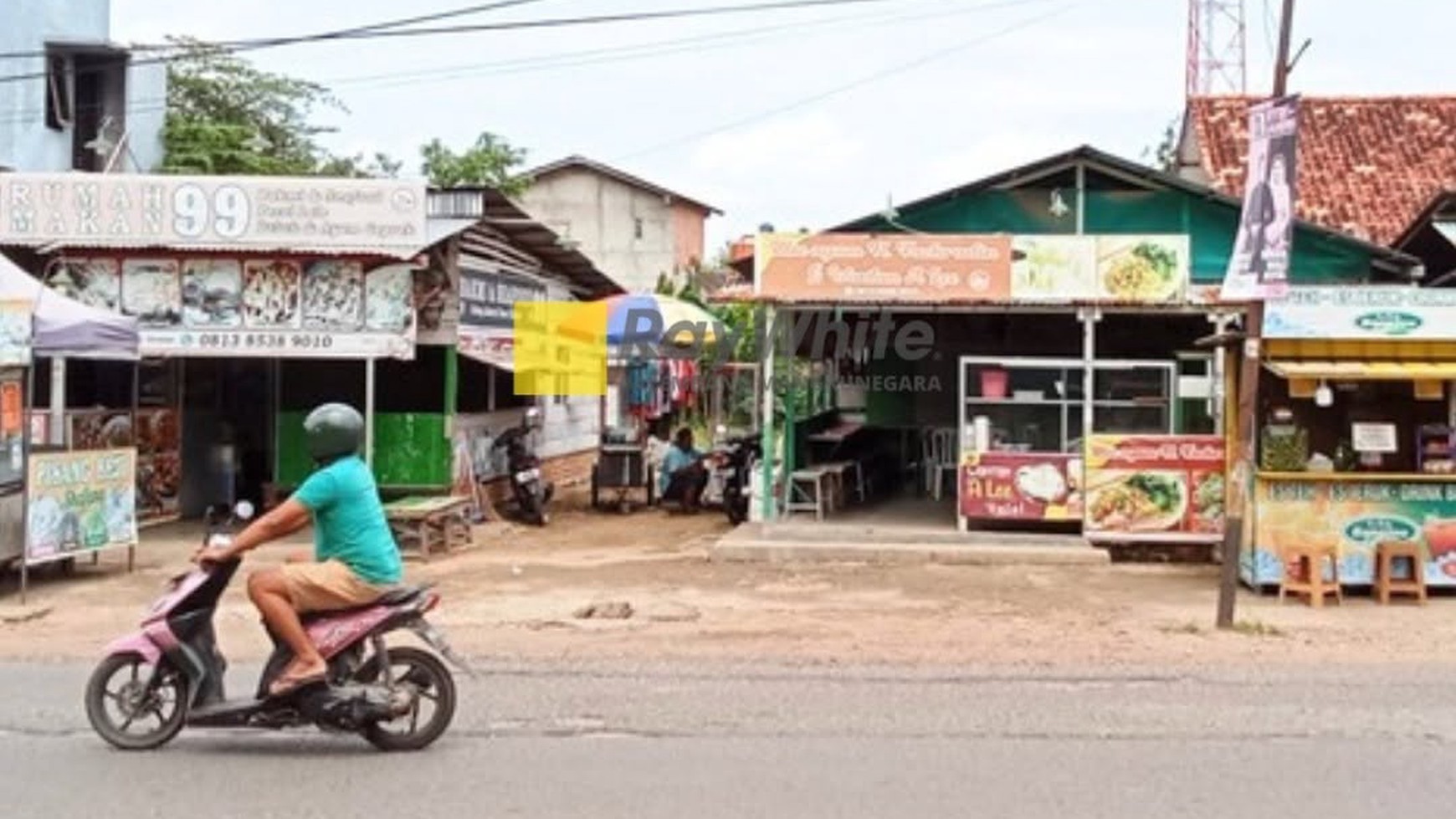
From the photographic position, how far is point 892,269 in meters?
16.8

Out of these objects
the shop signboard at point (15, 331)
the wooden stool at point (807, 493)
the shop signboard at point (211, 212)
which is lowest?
the wooden stool at point (807, 493)

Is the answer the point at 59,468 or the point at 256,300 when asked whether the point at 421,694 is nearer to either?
the point at 59,468

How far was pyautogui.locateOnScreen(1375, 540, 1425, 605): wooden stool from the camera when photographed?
13.8 m

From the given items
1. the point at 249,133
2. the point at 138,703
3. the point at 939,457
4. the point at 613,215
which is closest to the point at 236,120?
the point at 249,133

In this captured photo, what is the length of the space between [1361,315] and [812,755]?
9.02 m

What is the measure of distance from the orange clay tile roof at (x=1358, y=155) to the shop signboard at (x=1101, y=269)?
23.6ft

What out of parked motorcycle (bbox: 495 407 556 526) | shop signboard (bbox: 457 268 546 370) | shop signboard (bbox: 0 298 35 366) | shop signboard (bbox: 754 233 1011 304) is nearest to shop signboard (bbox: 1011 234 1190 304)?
shop signboard (bbox: 754 233 1011 304)

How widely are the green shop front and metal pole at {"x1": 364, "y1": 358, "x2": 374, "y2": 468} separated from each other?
435cm

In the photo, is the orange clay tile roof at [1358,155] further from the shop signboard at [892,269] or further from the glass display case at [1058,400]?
the shop signboard at [892,269]

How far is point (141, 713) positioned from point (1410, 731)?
6338 millimetres

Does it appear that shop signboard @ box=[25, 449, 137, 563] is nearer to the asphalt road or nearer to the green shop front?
the asphalt road

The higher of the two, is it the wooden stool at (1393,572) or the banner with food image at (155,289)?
the banner with food image at (155,289)

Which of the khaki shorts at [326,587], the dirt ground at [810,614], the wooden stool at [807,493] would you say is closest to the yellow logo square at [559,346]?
the wooden stool at [807,493]

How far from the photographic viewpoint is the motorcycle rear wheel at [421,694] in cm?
746
